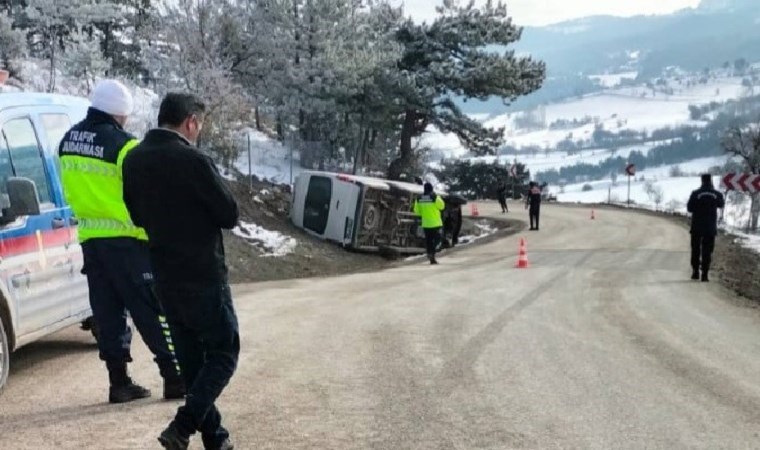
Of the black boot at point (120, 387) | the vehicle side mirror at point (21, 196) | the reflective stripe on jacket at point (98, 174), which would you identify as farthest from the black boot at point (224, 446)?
the vehicle side mirror at point (21, 196)

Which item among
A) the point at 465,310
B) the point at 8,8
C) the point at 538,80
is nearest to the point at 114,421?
the point at 465,310

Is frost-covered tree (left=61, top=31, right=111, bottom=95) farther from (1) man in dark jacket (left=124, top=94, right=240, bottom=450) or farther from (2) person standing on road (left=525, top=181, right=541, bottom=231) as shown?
(1) man in dark jacket (left=124, top=94, right=240, bottom=450)

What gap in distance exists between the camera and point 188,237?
14.1 feet

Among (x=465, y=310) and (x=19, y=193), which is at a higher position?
(x=19, y=193)

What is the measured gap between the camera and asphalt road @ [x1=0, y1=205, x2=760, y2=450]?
209 inches

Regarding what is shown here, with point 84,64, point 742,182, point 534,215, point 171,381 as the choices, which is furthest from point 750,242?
point 171,381

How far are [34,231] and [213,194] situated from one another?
2872mm

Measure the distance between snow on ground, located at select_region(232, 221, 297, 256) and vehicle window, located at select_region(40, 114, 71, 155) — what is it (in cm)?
1389

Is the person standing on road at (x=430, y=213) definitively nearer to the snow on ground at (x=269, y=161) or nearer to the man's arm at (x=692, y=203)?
the man's arm at (x=692, y=203)

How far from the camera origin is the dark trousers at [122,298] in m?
5.67

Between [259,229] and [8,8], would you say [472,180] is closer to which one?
[8,8]

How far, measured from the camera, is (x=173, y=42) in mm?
30359

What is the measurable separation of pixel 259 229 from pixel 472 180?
4774cm

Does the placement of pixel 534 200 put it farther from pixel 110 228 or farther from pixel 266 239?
pixel 110 228
